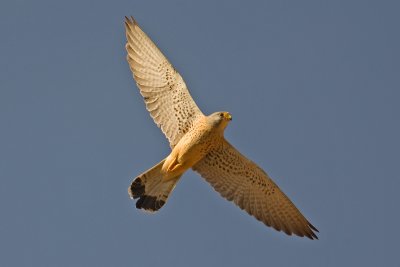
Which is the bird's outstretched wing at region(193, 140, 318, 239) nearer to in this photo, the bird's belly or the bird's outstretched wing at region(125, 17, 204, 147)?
the bird's belly

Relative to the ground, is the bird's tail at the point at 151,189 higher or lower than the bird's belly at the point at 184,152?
lower

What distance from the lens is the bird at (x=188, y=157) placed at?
14281 mm

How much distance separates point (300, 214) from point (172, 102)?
9.78ft

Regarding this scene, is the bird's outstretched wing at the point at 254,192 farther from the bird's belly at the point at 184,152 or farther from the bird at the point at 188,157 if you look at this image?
the bird's belly at the point at 184,152

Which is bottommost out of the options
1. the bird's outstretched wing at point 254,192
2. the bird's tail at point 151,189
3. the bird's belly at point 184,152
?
the bird's tail at point 151,189

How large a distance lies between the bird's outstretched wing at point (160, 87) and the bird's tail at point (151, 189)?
0.61 metres

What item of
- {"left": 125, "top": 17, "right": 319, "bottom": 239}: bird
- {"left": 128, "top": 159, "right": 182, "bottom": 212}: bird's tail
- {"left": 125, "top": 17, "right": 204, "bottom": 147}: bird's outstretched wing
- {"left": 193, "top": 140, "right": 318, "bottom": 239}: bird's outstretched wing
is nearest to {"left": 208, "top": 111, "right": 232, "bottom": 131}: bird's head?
{"left": 125, "top": 17, "right": 319, "bottom": 239}: bird

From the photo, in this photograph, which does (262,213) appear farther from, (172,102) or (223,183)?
(172,102)

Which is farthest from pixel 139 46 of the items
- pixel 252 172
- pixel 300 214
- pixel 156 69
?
pixel 300 214

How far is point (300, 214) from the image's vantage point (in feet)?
49.4

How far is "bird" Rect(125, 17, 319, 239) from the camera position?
14.3 metres

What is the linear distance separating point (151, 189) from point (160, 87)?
1813 mm

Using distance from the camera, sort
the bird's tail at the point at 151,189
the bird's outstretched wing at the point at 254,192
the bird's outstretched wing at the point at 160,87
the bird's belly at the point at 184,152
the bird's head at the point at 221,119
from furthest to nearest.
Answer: the bird's outstretched wing at the point at 254,192 < the bird's outstretched wing at the point at 160,87 < the bird's tail at the point at 151,189 < the bird's belly at the point at 184,152 < the bird's head at the point at 221,119

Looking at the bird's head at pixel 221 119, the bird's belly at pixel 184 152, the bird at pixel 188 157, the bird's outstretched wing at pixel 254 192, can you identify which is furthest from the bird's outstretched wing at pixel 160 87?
the bird's outstretched wing at pixel 254 192
